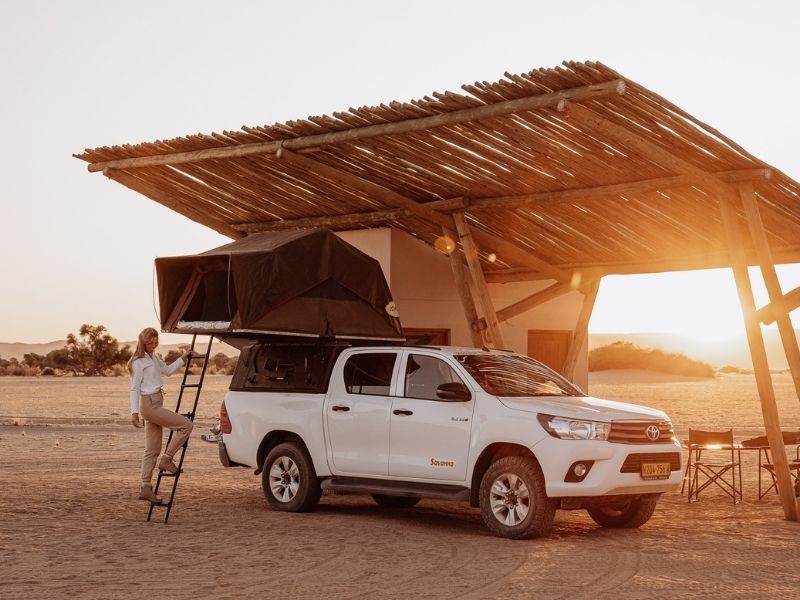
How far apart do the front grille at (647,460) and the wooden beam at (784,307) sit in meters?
2.76

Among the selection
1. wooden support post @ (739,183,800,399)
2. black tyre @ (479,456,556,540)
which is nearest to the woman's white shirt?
black tyre @ (479,456,556,540)

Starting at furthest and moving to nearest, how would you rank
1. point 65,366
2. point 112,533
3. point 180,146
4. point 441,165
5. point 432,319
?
1. point 65,366
2. point 432,319
3. point 180,146
4. point 441,165
5. point 112,533

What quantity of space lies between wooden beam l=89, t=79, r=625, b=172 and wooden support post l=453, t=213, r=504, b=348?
8.96ft

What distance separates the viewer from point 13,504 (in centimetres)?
1436

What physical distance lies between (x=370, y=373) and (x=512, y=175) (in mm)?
4062

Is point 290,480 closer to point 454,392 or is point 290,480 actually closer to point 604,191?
point 454,392

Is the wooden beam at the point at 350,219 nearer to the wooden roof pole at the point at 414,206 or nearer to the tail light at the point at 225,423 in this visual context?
the wooden roof pole at the point at 414,206

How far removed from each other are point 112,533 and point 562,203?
7802mm

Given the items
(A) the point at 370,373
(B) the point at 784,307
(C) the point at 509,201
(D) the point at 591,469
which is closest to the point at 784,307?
(B) the point at 784,307

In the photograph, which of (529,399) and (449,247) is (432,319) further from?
(529,399)

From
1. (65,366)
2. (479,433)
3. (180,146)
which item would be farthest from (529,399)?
(65,366)

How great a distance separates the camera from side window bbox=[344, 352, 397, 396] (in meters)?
13.7

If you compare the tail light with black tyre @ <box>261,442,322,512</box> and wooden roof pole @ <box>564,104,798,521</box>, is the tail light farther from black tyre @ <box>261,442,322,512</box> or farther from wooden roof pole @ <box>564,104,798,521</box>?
wooden roof pole @ <box>564,104,798,521</box>

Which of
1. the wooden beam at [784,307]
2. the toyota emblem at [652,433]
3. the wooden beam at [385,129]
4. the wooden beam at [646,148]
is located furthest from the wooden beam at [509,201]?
the toyota emblem at [652,433]
